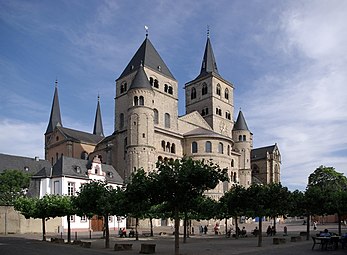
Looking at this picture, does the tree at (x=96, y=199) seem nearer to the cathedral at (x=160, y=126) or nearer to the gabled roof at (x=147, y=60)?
the cathedral at (x=160, y=126)

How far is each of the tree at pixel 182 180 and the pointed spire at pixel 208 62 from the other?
80.7 m

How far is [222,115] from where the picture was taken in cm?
10169

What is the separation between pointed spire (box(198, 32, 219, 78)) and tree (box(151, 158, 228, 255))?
3177 inches

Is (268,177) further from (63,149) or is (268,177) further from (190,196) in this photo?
(190,196)

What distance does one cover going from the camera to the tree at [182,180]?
22969 millimetres

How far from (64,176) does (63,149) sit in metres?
30.1

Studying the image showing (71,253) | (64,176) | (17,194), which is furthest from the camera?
(17,194)

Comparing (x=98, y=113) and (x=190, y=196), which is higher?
(x=98, y=113)

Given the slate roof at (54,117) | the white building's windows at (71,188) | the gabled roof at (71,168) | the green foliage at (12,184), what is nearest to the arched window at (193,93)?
the slate roof at (54,117)

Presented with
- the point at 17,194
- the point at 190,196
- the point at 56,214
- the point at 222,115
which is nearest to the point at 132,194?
A: the point at 190,196

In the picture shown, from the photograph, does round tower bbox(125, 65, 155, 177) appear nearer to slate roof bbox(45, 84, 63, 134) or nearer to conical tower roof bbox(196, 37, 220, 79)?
conical tower roof bbox(196, 37, 220, 79)

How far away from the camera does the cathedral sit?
237 feet

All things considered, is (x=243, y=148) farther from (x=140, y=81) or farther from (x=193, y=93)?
(x=140, y=81)

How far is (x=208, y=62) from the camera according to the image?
104625 millimetres
